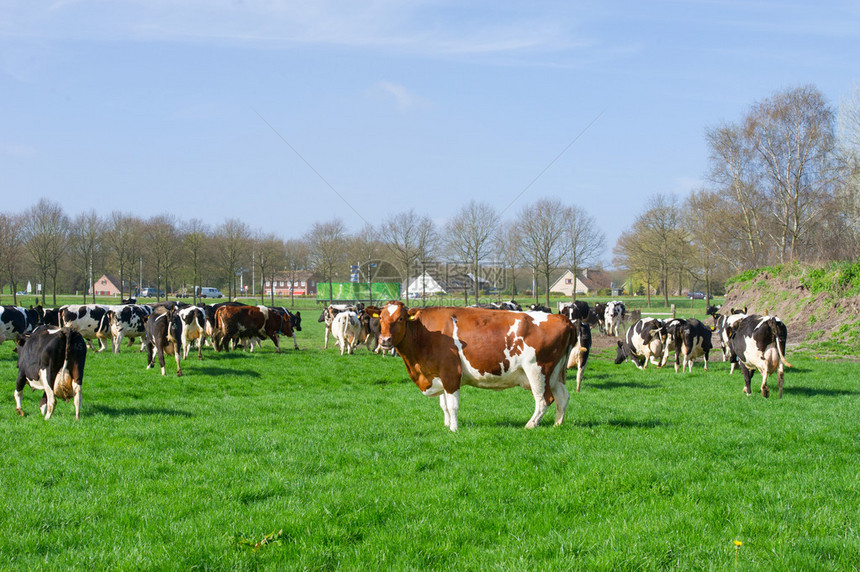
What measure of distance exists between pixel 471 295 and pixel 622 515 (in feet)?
226

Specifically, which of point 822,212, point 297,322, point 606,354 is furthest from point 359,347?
point 822,212

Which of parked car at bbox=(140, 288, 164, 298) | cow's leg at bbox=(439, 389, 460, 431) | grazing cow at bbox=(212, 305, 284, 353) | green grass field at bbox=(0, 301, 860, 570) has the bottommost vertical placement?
green grass field at bbox=(0, 301, 860, 570)

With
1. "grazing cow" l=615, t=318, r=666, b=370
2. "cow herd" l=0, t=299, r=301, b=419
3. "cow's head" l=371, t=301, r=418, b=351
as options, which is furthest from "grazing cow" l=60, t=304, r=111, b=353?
"grazing cow" l=615, t=318, r=666, b=370

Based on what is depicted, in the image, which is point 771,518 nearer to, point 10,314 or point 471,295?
point 10,314

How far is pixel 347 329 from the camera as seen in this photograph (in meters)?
23.9

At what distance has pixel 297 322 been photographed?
3209 centimetres

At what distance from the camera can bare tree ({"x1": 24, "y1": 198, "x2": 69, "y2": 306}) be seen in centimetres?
5903

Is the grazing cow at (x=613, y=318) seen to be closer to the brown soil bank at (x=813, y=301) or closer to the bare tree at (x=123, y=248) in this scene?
the brown soil bank at (x=813, y=301)

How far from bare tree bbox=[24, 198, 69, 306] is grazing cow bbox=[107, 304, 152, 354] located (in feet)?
132

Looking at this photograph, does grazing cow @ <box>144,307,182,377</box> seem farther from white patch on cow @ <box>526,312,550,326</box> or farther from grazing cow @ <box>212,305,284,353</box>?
white patch on cow @ <box>526,312,550,326</box>

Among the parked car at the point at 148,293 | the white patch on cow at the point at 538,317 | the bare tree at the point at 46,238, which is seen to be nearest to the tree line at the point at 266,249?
the bare tree at the point at 46,238

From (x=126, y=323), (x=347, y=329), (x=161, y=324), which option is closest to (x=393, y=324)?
(x=161, y=324)

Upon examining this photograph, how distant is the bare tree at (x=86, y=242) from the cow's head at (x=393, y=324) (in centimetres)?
5997

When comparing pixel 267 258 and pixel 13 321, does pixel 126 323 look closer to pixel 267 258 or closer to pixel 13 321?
pixel 13 321
